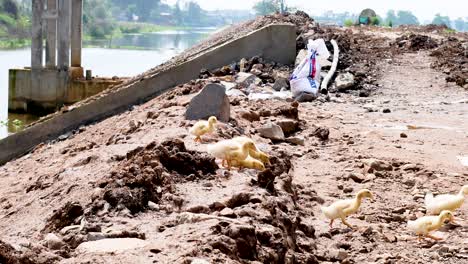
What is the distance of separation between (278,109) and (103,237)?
594cm

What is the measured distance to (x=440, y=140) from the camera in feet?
33.2

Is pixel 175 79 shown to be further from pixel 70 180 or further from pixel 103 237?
pixel 103 237

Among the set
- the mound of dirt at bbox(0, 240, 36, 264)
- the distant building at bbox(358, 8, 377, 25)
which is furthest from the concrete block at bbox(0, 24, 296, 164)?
the distant building at bbox(358, 8, 377, 25)

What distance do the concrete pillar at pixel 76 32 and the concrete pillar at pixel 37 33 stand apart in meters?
1.33

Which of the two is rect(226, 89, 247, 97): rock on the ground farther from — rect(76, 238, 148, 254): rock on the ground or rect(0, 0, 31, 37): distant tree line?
rect(0, 0, 31, 37): distant tree line

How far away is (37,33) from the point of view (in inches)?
924

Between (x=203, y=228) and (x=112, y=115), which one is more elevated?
(x=203, y=228)

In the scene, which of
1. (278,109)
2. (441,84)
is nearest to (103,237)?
(278,109)

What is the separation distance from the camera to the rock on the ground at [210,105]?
913 cm

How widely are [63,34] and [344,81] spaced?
34.5 feet

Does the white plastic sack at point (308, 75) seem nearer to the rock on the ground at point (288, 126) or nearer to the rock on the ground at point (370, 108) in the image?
the rock on the ground at point (370, 108)

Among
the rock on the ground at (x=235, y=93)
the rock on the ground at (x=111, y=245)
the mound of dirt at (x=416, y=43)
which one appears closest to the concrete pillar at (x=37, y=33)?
the mound of dirt at (x=416, y=43)

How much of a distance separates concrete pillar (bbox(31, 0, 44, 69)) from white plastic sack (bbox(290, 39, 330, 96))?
11.2 metres

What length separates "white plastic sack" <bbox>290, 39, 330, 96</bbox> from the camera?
13.0 m
